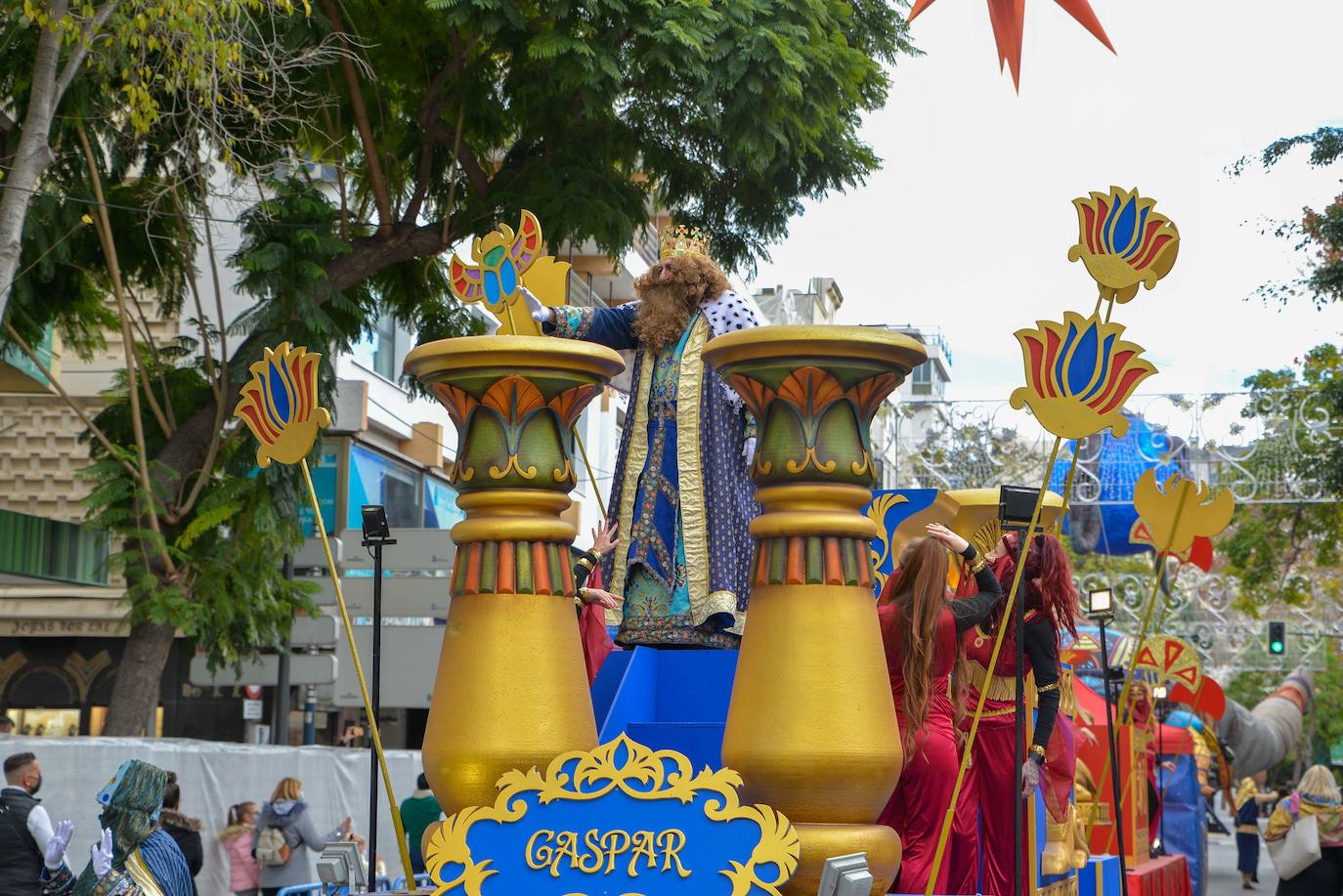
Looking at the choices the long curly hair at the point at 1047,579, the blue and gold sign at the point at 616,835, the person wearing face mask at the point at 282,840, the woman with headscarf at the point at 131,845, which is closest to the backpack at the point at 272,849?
the person wearing face mask at the point at 282,840

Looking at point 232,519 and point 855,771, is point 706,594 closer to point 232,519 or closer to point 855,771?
point 855,771

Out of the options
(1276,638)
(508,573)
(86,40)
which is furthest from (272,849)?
(1276,638)

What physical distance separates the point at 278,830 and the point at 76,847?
1.62 m

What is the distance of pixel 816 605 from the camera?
10.4 feet

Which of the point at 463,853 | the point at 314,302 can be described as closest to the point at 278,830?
the point at 314,302

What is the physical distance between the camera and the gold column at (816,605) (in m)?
3.09

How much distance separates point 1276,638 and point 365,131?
19.5 metres

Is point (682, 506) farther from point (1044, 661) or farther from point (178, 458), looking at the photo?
point (178, 458)

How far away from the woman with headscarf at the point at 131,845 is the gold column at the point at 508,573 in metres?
1.56

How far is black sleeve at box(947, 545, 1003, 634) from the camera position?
4973mm

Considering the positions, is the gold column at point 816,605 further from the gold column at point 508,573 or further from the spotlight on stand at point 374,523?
the spotlight on stand at point 374,523

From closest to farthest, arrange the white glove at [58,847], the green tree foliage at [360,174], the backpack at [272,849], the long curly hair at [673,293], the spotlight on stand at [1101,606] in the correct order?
the long curly hair at [673,293] → the white glove at [58,847] → the spotlight on stand at [1101,606] → the backpack at [272,849] → the green tree foliage at [360,174]

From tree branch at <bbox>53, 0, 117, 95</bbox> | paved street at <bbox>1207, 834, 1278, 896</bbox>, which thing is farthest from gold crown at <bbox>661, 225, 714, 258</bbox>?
paved street at <bbox>1207, 834, 1278, 896</bbox>

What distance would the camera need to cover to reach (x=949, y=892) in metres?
5.21
